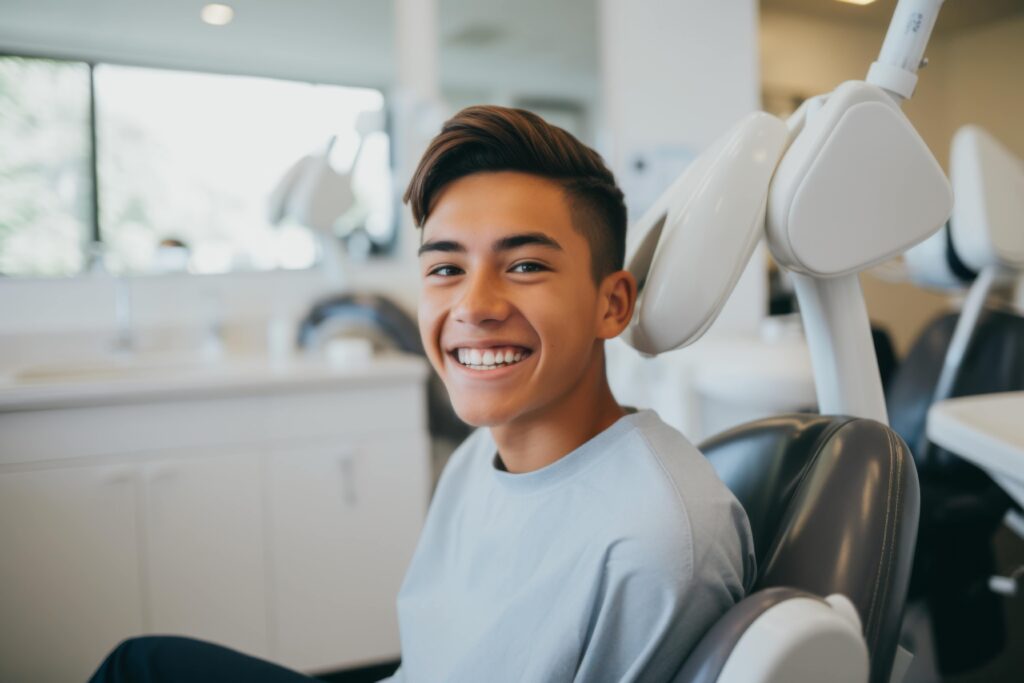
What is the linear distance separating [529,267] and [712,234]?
0.66 feet

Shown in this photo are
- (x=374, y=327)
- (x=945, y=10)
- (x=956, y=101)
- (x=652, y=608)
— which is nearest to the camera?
(x=652, y=608)

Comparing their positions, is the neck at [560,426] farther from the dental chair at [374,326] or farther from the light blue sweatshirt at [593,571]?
the dental chair at [374,326]

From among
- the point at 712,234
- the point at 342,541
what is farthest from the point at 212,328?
the point at 712,234

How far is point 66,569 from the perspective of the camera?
1730 mm

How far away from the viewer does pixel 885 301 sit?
4340 mm

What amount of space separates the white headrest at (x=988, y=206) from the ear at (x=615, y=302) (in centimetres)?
121

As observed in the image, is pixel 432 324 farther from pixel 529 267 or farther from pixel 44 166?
pixel 44 166

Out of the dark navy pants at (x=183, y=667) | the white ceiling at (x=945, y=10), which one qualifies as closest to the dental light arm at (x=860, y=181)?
the dark navy pants at (x=183, y=667)

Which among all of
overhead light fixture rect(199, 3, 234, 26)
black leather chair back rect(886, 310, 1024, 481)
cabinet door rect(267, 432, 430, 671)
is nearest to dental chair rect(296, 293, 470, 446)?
cabinet door rect(267, 432, 430, 671)

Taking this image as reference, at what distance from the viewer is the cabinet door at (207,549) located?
1.80 meters

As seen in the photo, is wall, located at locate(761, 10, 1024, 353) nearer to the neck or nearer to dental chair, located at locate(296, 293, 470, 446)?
dental chair, located at locate(296, 293, 470, 446)

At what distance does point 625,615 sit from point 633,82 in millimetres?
2715

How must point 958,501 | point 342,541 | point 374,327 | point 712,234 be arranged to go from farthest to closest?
point 374,327 < point 342,541 < point 958,501 < point 712,234

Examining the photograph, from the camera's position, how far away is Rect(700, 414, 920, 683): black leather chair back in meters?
0.66
